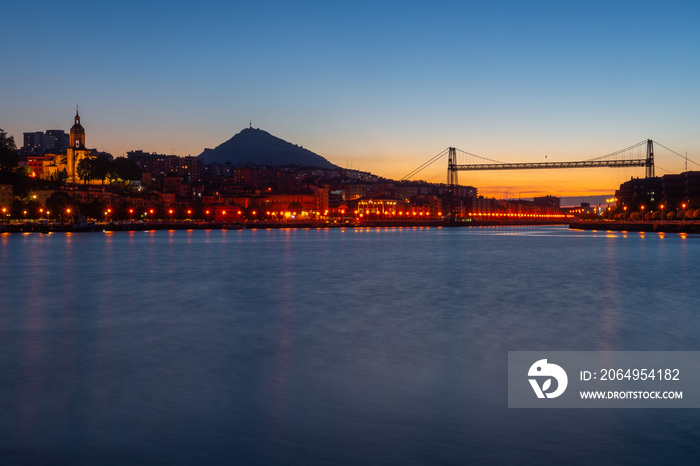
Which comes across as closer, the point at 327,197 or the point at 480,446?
the point at 480,446

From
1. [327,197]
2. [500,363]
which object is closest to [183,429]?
[500,363]

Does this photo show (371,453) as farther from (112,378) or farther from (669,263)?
(669,263)

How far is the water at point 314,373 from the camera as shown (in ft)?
18.4

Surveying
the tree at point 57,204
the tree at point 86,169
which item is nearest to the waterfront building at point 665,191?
the tree at point 57,204

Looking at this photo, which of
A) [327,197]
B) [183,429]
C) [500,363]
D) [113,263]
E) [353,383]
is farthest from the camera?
[327,197]

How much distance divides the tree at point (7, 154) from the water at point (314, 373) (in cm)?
7061

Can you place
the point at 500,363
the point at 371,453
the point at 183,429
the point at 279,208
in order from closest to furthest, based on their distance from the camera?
the point at 371,453 < the point at 183,429 < the point at 500,363 < the point at 279,208

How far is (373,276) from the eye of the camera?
1035 inches

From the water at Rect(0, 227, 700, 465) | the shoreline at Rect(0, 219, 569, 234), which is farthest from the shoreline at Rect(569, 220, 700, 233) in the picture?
the water at Rect(0, 227, 700, 465)

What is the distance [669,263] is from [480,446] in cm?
3212

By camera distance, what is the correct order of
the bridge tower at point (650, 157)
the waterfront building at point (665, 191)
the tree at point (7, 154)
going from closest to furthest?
the tree at point (7, 154), the waterfront building at point (665, 191), the bridge tower at point (650, 157)

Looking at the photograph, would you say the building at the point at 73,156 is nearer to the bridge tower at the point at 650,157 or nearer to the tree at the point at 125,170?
the tree at the point at 125,170

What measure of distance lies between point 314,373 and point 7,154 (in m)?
87.2

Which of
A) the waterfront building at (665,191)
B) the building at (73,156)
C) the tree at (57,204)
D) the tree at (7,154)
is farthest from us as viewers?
the building at (73,156)
